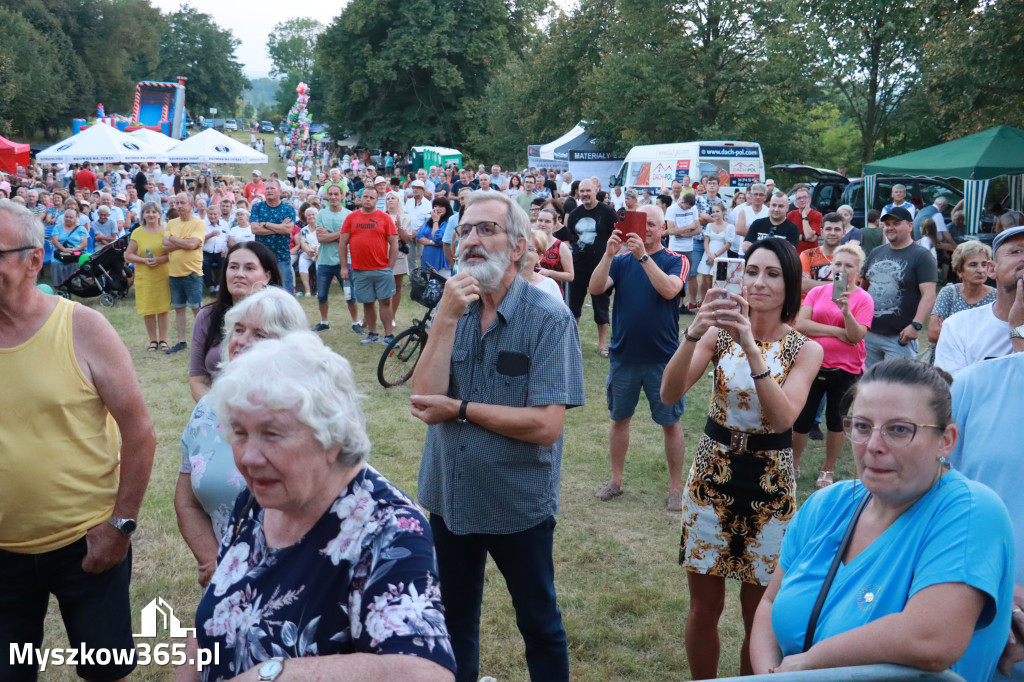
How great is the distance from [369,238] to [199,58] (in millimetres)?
86045

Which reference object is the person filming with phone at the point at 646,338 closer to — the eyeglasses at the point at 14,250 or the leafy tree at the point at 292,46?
the eyeglasses at the point at 14,250

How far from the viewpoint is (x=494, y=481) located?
279 centimetres

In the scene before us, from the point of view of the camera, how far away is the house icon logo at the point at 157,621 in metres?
3.84

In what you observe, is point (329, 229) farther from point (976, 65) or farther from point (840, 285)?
point (976, 65)

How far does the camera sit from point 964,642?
174cm

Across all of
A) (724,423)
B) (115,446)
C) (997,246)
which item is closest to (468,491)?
(724,423)

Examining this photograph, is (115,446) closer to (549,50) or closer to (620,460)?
(620,460)

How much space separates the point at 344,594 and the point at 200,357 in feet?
7.51

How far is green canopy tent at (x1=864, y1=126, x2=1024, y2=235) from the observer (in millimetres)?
14016

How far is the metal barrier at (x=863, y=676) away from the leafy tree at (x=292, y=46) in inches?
4825

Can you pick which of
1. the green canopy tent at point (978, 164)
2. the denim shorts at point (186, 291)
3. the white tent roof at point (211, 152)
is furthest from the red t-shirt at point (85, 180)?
the green canopy tent at point (978, 164)

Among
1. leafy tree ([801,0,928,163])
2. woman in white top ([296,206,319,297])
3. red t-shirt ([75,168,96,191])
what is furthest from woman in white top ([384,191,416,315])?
Answer: leafy tree ([801,0,928,163])

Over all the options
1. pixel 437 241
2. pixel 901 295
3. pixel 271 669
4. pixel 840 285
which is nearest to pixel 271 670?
pixel 271 669

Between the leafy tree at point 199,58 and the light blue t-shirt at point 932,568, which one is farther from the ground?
the leafy tree at point 199,58
